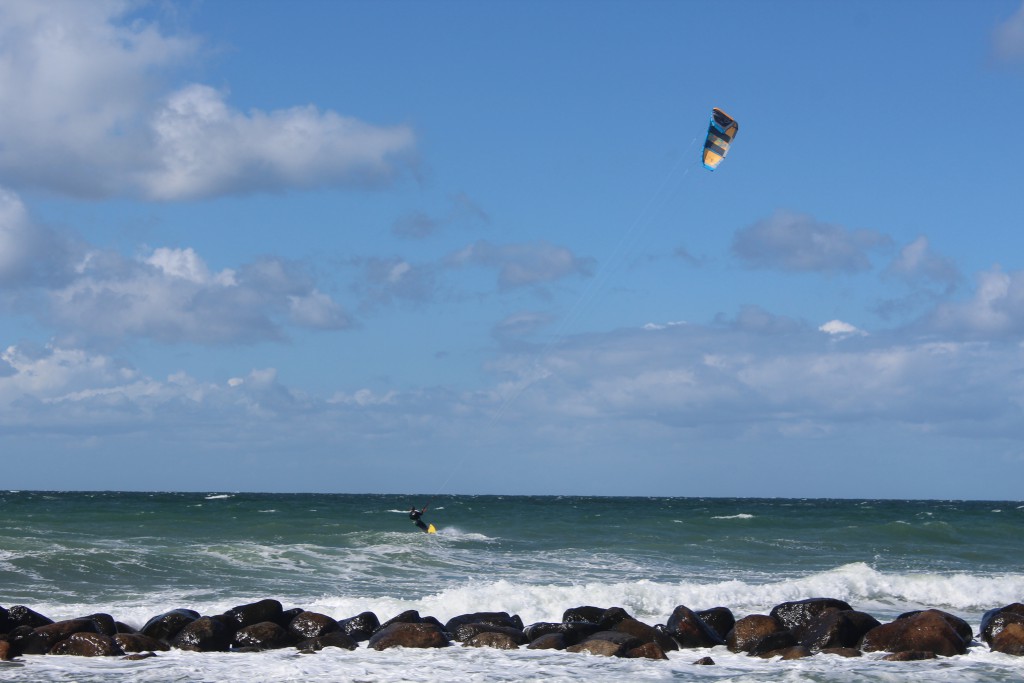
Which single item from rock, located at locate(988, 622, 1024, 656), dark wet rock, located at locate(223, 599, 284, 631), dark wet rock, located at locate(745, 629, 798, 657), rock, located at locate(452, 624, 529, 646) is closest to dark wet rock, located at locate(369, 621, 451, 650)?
rock, located at locate(452, 624, 529, 646)

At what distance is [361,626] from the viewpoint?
49.4 ft

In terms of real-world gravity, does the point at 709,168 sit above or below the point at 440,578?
above

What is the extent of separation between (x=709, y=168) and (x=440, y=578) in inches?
393

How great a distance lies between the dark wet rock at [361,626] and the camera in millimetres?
14883

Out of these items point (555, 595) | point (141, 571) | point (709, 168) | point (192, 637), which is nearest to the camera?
point (192, 637)

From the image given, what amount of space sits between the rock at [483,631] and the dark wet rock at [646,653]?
57.9 inches

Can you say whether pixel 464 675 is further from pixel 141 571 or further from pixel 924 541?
pixel 924 541

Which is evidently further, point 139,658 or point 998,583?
point 998,583

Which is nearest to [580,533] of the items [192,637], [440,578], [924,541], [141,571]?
[924,541]

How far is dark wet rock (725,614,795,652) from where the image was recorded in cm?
1440

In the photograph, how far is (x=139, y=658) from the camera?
1323 cm

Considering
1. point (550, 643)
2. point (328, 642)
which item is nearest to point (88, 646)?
point (328, 642)

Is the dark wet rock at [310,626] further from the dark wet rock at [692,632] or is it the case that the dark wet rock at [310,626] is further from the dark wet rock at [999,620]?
the dark wet rock at [999,620]

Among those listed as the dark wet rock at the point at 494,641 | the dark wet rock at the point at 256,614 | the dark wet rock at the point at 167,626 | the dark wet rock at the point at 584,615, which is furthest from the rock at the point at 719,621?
the dark wet rock at the point at 167,626
